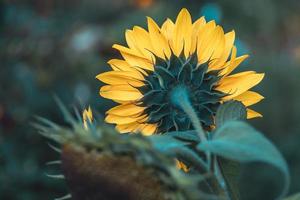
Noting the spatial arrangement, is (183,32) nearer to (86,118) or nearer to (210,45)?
(210,45)

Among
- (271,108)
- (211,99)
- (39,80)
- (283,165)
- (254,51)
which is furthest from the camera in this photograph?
(254,51)

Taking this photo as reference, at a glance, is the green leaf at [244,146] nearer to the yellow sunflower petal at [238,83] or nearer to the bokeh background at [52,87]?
the yellow sunflower petal at [238,83]

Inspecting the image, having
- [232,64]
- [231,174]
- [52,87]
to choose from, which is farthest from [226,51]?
[52,87]

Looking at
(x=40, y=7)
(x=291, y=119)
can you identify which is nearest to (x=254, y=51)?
(x=291, y=119)

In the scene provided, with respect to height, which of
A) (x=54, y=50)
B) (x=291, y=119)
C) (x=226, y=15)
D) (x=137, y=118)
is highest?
(x=137, y=118)

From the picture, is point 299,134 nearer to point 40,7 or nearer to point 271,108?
point 271,108

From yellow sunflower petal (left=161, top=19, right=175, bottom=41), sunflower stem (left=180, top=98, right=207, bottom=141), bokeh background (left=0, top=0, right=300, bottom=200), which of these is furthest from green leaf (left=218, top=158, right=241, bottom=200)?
bokeh background (left=0, top=0, right=300, bottom=200)
